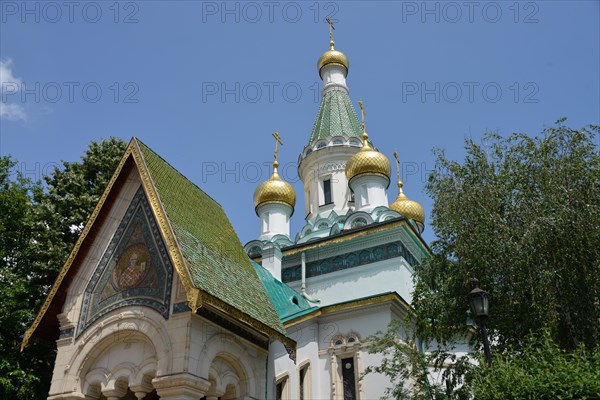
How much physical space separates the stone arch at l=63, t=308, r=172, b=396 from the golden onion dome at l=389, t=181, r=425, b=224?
1704cm

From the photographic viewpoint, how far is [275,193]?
22703mm

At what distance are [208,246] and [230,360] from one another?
2309mm

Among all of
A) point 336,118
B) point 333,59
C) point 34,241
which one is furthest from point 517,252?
point 333,59

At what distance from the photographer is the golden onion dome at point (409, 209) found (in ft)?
84.2

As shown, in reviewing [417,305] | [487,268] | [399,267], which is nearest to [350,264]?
[399,267]

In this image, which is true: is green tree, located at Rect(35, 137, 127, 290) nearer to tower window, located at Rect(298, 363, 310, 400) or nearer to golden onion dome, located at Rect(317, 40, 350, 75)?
tower window, located at Rect(298, 363, 310, 400)

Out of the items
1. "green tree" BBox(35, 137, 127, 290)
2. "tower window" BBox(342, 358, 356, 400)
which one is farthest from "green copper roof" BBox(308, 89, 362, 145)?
"tower window" BBox(342, 358, 356, 400)

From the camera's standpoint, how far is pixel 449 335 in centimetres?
1241

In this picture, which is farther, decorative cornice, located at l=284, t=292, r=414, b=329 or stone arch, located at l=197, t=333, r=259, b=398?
decorative cornice, located at l=284, t=292, r=414, b=329

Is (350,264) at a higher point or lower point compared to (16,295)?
higher

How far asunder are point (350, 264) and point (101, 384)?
1005 centimetres

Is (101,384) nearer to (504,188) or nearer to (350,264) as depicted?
(504,188)

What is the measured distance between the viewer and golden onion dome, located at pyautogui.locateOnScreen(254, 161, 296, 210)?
2273 centimetres

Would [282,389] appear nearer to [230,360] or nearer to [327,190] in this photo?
[230,360]
